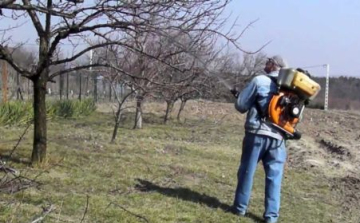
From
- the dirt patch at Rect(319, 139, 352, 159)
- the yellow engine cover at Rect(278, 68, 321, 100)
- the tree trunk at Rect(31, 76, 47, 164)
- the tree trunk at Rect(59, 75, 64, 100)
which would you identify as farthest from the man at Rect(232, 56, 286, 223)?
the tree trunk at Rect(59, 75, 64, 100)

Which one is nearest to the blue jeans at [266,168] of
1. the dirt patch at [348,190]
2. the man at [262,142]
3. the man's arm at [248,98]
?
the man at [262,142]

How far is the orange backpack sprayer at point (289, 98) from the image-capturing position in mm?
7035

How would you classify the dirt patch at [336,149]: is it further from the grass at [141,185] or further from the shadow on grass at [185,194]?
the shadow on grass at [185,194]

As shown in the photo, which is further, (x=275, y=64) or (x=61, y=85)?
(x=61, y=85)

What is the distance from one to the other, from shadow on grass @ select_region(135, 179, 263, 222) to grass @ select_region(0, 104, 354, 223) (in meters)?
0.01

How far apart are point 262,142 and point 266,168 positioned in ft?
1.21

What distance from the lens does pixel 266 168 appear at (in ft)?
24.6

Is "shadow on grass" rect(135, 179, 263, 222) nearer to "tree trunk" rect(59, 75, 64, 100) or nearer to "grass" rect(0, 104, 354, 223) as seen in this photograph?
"grass" rect(0, 104, 354, 223)

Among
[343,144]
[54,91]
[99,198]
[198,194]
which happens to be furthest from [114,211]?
[54,91]

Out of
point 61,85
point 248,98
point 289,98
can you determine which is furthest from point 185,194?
point 61,85

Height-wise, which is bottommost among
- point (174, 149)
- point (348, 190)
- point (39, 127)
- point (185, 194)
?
point (348, 190)

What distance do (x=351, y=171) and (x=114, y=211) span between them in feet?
25.0

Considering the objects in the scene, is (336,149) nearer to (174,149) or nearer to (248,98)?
(174,149)

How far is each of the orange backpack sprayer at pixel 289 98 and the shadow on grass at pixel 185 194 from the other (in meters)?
1.24
